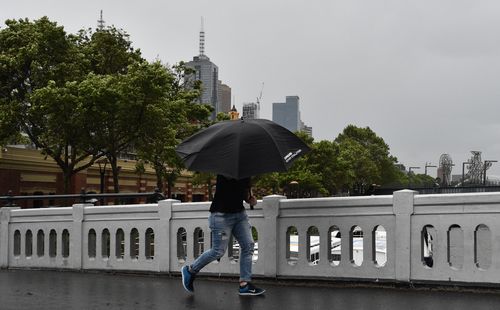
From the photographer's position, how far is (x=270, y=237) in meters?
8.73

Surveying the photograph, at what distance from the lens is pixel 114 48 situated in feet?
118

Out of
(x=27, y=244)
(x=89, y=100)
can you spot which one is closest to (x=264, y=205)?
(x=27, y=244)

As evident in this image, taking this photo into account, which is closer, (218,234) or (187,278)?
(218,234)

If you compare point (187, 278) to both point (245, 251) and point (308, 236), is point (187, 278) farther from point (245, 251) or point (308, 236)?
point (308, 236)

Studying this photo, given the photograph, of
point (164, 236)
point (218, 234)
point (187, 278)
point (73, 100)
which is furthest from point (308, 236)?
point (73, 100)

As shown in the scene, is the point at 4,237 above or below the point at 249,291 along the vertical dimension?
above

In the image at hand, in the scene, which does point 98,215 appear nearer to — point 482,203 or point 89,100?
point 482,203

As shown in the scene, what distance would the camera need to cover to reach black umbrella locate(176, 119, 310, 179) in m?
7.01

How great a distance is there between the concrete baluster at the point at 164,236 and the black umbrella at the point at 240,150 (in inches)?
96.3

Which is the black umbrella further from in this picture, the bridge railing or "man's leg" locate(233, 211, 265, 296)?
the bridge railing

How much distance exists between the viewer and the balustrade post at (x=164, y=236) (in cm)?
975

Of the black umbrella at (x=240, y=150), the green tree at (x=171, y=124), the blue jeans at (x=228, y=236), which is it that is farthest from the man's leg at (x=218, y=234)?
the green tree at (x=171, y=124)

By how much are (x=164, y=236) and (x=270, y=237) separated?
197 cm

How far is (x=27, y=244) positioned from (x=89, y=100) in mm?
17612
